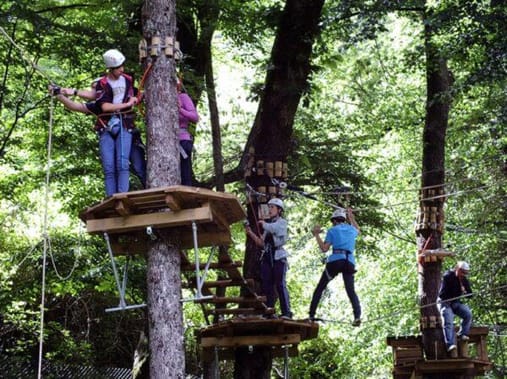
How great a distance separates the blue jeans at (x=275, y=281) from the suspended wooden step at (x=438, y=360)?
10.8 feet

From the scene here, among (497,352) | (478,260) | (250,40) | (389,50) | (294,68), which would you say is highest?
(389,50)

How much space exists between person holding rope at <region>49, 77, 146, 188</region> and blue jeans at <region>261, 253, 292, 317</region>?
85.5 inches

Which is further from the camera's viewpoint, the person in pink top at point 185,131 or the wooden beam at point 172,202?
the person in pink top at point 185,131

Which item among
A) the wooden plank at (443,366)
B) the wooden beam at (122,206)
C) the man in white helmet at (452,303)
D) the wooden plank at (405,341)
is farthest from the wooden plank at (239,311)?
the wooden plank at (405,341)

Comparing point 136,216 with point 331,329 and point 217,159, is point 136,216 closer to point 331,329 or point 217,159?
point 217,159

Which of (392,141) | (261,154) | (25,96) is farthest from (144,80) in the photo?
(392,141)

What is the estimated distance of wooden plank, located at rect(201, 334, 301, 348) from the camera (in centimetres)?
1029

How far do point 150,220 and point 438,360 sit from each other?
6339mm

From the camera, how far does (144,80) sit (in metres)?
7.80

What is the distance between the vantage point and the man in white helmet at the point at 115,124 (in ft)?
25.2

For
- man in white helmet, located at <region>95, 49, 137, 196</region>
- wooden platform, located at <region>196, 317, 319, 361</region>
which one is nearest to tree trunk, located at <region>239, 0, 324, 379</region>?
wooden platform, located at <region>196, 317, 319, 361</region>

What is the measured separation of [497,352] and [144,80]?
13.2m

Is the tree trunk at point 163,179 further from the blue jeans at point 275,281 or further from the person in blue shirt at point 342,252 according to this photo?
the person in blue shirt at point 342,252

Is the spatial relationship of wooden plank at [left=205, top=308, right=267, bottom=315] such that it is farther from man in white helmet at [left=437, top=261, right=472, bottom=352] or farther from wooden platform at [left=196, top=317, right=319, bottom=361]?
man in white helmet at [left=437, top=261, right=472, bottom=352]
